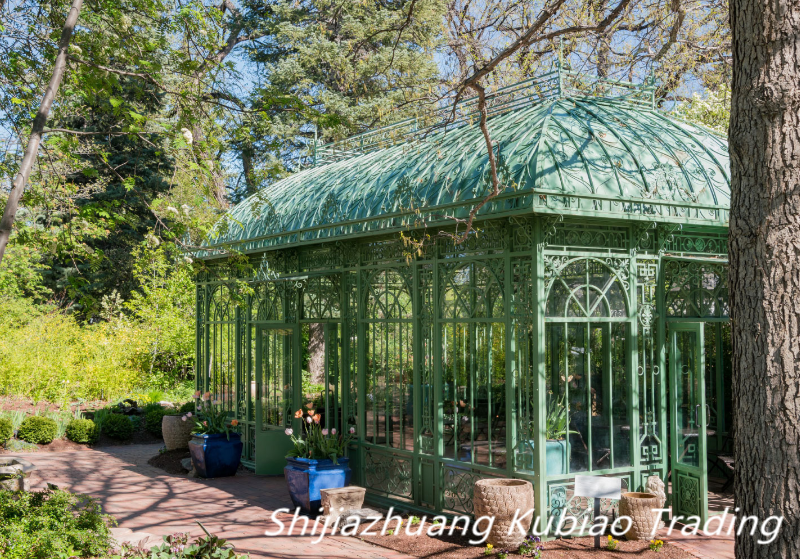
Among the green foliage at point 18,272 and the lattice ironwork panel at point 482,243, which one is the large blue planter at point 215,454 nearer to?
the lattice ironwork panel at point 482,243

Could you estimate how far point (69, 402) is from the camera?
18.0 m

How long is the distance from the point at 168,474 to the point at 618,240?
8.02 metres

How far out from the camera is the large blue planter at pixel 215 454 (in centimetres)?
1189

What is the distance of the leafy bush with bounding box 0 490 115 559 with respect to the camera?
6.42 meters

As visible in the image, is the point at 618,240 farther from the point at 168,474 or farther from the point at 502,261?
the point at 168,474

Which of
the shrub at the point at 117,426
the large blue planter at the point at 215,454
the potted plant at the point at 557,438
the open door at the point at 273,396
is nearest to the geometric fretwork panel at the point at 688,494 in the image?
the potted plant at the point at 557,438

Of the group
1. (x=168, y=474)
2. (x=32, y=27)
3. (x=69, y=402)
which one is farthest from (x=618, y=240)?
(x=69, y=402)

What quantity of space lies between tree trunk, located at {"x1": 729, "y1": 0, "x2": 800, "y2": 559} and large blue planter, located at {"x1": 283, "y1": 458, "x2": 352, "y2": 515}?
582cm

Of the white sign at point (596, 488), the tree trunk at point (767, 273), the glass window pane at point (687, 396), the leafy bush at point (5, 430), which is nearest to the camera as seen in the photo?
the tree trunk at point (767, 273)

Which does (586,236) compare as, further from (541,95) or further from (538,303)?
(541,95)

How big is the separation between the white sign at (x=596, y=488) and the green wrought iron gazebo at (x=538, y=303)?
0.98ft

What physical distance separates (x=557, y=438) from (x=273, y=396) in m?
5.48

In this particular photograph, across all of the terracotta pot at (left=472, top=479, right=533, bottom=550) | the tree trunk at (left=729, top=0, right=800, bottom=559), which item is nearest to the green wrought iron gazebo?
the terracotta pot at (left=472, top=479, right=533, bottom=550)

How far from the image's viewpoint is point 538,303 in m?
8.00
